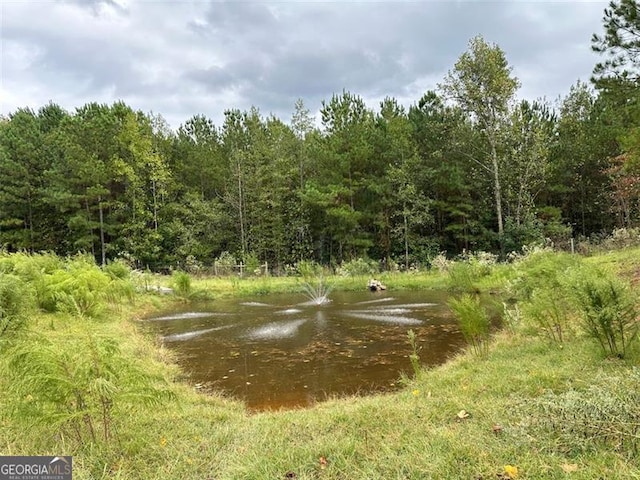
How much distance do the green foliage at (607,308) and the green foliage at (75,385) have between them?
372 centimetres

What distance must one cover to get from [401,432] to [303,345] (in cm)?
446

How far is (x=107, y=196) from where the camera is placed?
81.6 feet

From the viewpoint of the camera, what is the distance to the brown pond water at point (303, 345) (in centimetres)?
509

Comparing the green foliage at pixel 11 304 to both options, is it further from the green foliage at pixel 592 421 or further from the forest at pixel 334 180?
the forest at pixel 334 180

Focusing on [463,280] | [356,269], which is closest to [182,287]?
[356,269]

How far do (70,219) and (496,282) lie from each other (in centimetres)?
2177

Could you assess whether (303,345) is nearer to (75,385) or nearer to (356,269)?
(75,385)

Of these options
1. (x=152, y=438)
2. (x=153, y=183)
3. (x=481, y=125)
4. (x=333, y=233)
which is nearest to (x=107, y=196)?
(x=153, y=183)

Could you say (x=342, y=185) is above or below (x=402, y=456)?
above

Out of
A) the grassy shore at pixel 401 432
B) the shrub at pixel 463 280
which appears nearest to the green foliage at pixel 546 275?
the grassy shore at pixel 401 432

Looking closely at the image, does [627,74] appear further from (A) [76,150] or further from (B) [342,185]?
(A) [76,150]

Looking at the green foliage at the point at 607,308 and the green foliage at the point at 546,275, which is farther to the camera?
the green foliage at the point at 546,275

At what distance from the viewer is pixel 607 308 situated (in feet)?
11.9

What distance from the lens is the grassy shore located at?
2.18m
